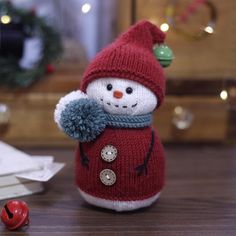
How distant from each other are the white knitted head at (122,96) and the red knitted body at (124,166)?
29 mm

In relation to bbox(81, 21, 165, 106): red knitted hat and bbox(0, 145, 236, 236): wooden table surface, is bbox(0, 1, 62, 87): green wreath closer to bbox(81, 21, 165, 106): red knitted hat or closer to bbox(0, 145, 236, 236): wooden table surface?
bbox(0, 145, 236, 236): wooden table surface

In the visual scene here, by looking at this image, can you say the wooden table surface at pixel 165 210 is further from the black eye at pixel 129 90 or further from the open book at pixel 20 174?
the black eye at pixel 129 90

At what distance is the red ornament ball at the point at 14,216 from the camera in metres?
0.54

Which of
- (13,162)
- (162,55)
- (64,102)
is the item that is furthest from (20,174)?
(162,55)

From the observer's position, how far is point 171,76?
0.90 metres

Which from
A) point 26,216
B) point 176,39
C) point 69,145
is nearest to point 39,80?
point 69,145

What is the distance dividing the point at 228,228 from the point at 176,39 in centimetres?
44

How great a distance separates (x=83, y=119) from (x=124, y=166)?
3.0 inches

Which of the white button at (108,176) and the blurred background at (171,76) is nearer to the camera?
the white button at (108,176)

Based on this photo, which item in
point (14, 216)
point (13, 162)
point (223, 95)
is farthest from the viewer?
point (223, 95)

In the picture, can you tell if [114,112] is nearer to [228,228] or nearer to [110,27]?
[228,228]

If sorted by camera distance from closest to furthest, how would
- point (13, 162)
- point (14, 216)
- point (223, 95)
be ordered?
1. point (14, 216)
2. point (13, 162)
3. point (223, 95)

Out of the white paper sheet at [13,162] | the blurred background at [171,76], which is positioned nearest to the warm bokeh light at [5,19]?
the blurred background at [171,76]

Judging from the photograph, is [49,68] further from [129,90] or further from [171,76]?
[129,90]
